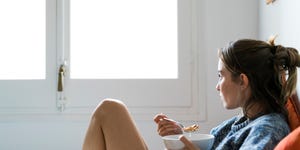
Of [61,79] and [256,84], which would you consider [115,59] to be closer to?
[61,79]

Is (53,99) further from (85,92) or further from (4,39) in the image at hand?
(4,39)

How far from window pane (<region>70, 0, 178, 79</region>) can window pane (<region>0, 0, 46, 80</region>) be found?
19 cm

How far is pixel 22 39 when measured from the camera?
2.49 meters

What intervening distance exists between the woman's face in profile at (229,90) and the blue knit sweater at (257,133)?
73 mm

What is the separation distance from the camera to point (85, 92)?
95.5 inches

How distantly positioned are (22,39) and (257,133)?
1.69 m

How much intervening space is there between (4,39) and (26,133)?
56 cm

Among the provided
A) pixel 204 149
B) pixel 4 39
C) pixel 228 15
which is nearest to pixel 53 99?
pixel 4 39

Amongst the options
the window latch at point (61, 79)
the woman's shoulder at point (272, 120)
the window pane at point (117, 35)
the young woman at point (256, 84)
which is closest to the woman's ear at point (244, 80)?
the young woman at point (256, 84)

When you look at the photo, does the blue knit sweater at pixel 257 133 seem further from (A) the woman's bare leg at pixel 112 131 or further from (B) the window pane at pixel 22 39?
(B) the window pane at pixel 22 39

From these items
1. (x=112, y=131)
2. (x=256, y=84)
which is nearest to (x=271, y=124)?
(x=256, y=84)

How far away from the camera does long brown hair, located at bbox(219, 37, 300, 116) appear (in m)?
1.35

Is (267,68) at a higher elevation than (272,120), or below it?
higher

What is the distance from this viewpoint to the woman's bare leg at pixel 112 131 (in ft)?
5.35
